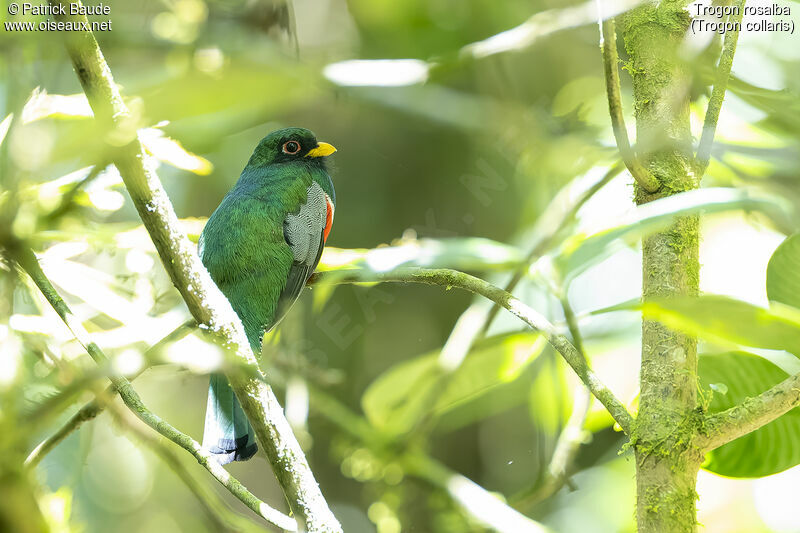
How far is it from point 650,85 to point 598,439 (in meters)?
2.53

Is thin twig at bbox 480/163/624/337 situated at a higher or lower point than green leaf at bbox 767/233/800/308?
higher

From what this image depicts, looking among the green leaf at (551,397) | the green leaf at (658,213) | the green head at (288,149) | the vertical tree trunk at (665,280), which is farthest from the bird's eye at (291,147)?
the green leaf at (658,213)

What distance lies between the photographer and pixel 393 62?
1623 millimetres

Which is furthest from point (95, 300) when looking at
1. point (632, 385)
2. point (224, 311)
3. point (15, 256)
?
point (632, 385)

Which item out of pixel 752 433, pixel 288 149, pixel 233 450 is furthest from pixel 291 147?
pixel 752 433

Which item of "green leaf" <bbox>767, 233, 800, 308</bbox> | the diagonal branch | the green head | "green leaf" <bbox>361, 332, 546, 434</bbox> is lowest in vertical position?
the diagonal branch

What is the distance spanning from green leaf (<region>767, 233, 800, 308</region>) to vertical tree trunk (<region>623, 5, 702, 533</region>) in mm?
115

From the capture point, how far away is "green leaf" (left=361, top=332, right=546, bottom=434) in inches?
70.4

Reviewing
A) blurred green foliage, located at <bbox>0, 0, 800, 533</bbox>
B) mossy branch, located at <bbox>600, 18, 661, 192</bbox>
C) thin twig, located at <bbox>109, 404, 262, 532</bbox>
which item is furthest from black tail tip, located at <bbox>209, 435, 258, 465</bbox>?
mossy branch, located at <bbox>600, 18, 661, 192</bbox>

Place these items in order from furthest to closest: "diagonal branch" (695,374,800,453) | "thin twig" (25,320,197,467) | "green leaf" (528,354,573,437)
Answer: "green leaf" (528,354,573,437), "thin twig" (25,320,197,467), "diagonal branch" (695,374,800,453)

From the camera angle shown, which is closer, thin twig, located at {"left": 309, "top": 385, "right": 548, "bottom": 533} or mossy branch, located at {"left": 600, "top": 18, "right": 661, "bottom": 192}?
mossy branch, located at {"left": 600, "top": 18, "right": 661, "bottom": 192}

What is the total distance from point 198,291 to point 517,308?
0.48 metres

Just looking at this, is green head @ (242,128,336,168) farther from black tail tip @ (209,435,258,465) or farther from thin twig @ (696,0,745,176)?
thin twig @ (696,0,745,176)

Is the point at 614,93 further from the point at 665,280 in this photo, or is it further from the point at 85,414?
the point at 85,414
